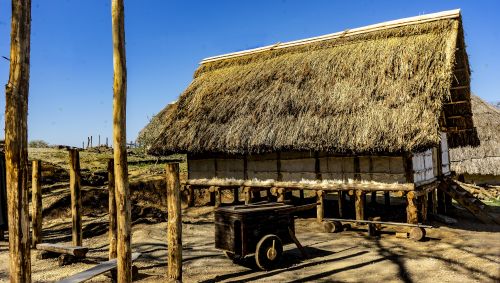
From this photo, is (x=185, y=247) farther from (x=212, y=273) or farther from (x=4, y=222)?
(x=4, y=222)

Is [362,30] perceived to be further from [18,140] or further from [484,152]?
[18,140]

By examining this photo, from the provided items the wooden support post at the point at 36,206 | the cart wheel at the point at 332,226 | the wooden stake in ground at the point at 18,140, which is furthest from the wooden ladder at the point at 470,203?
the wooden support post at the point at 36,206

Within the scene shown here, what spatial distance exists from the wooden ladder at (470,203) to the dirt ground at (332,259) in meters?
0.45

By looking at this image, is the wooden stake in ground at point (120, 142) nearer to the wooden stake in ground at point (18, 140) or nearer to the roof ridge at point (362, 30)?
the wooden stake in ground at point (18, 140)

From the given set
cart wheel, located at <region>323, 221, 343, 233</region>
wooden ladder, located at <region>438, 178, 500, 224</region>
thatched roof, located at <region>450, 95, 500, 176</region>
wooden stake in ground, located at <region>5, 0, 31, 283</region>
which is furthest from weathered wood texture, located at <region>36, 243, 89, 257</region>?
thatched roof, located at <region>450, 95, 500, 176</region>

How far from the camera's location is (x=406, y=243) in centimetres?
1059

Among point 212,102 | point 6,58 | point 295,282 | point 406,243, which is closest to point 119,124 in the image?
point 6,58

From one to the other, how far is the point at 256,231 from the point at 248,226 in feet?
0.81

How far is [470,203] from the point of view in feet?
42.1

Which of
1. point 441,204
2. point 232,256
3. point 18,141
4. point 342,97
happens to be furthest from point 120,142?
point 441,204

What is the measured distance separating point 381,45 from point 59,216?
1386 centimetres

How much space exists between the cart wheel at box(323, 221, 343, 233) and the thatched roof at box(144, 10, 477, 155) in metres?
2.28

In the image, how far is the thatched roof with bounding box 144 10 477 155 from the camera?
1155 cm

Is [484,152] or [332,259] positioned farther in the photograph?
[484,152]
